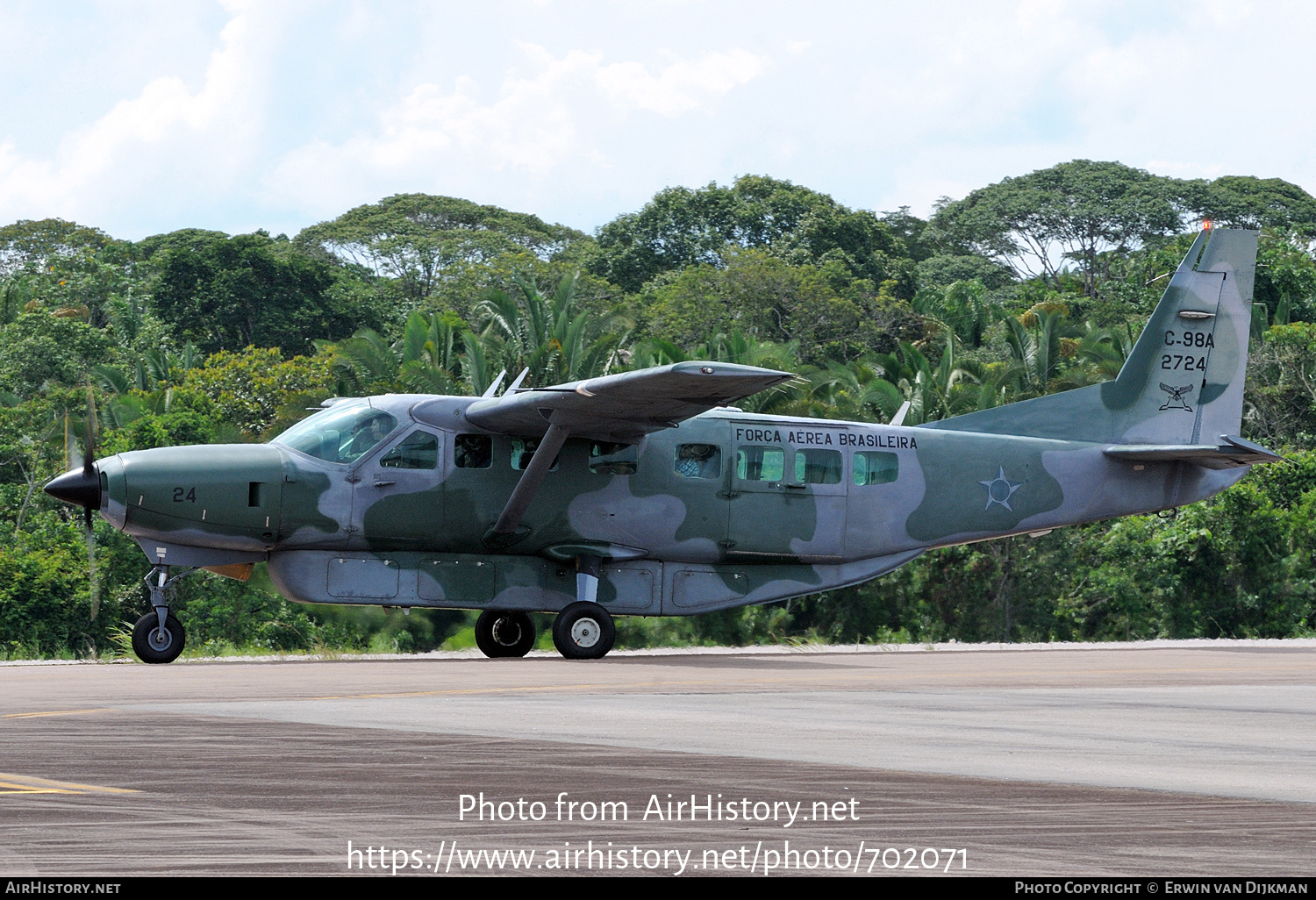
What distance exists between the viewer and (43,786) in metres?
6.50

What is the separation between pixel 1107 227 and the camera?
74.2 m

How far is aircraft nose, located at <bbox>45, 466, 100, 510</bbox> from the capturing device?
16.6 m

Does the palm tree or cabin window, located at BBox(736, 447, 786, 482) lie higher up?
the palm tree

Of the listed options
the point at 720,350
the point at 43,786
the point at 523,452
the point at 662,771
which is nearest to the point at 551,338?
the point at 720,350

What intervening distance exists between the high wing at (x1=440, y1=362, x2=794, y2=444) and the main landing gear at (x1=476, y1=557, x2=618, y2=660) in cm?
172

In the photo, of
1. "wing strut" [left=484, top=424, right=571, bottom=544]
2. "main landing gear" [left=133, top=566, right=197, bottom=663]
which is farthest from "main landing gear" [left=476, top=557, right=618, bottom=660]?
"main landing gear" [left=133, top=566, right=197, bottom=663]

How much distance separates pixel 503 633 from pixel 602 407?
4170 mm

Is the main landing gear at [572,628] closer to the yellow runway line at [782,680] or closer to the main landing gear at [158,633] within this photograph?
the yellow runway line at [782,680]

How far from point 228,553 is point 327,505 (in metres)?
1.38

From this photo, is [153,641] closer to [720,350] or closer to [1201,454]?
[1201,454]

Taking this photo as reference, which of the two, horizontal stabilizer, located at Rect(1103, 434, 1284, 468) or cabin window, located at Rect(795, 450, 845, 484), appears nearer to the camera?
cabin window, located at Rect(795, 450, 845, 484)

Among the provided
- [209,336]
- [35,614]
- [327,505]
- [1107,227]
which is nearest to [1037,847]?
[327,505]

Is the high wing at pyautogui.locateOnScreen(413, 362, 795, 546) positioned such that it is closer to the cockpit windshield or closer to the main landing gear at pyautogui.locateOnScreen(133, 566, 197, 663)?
the cockpit windshield

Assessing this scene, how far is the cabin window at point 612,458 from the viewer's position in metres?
18.6
